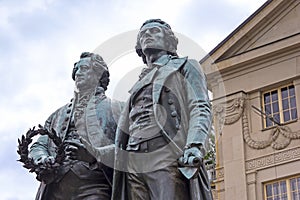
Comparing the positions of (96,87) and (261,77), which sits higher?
(261,77)

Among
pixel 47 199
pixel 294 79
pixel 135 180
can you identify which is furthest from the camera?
pixel 294 79

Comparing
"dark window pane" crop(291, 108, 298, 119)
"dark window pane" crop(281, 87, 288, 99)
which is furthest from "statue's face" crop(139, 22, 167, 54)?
"dark window pane" crop(281, 87, 288, 99)

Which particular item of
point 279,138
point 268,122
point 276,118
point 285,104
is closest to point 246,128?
point 268,122

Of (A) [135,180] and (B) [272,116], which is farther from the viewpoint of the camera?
(B) [272,116]

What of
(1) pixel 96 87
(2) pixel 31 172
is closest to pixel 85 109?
(1) pixel 96 87

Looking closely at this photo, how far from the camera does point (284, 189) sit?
30.0 m

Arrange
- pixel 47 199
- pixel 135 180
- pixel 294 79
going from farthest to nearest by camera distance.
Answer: pixel 294 79
pixel 47 199
pixel 135 180

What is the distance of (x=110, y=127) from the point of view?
789 centimetres

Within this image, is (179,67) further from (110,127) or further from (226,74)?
(226,74)

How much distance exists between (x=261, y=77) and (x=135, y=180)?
83.0 feet

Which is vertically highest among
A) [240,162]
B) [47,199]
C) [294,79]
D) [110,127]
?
[294,79]

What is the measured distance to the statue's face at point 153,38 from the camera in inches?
305

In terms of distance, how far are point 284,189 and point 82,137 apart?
905 inches

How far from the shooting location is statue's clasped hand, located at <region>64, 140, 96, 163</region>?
730 cm
